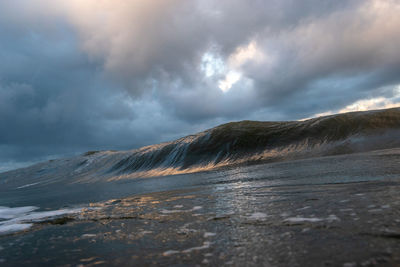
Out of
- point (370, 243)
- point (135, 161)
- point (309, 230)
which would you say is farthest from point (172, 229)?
point (135, 161)

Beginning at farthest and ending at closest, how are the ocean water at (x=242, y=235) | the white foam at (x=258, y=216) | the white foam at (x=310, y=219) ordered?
1. the white foam at (x=258, y=216)
2. the white foam at (x=310, y=219)
3. the ocean water at (x=242, y=235)

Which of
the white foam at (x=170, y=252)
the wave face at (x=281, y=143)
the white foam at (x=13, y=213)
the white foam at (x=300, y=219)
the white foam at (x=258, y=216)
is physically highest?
the wave face at (x=281, y=143)

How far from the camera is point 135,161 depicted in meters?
22.3

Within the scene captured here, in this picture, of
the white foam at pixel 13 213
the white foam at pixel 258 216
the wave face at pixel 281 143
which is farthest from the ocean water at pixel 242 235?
the wave face at pixel 281 143

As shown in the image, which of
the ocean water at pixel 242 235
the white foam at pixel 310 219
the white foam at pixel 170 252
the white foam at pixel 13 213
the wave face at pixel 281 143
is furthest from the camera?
the wave face at pixel 281 143

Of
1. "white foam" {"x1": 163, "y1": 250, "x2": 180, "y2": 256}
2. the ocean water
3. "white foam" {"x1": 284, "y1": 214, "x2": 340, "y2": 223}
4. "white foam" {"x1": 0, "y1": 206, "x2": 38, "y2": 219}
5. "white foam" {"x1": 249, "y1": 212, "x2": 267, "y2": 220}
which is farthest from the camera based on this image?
"white foam" {"x1": 0, "y1": 206, "x2": 38, "y2": 219}

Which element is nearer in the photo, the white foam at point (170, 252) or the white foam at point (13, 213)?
the white foam at point (170, 252)

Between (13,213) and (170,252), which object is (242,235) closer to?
(170,252)

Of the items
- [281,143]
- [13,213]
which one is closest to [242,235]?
[13,213]

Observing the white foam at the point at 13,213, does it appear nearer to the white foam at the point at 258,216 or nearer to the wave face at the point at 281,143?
the white foam at the point at 258,216

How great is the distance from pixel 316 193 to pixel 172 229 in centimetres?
230

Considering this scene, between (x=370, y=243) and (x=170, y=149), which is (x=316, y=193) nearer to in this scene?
(x=370, y=243)

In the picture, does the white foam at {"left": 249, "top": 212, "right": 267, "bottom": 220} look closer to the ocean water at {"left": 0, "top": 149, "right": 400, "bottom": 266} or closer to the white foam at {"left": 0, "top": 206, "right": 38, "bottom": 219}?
the ocean water at {"left": 0, "top": 149, "right": 400, "bottom": 266}

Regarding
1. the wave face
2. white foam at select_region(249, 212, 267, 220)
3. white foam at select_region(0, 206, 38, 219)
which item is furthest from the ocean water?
the wave face
